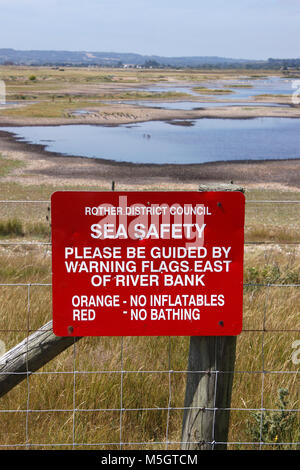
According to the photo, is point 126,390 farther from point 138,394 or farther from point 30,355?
point 30,355

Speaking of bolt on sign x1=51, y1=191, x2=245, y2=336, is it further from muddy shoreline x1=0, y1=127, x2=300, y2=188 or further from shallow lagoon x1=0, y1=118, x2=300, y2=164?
shallow lagoon x1=0, y1=118, x2=300, y2=164

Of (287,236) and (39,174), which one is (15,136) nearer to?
(39,174)

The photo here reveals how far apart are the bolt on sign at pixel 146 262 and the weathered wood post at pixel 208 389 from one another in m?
0.10

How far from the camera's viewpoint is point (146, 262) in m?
3.14

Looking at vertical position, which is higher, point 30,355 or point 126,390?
point 30,355

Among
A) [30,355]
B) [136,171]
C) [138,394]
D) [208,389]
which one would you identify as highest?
[30,355]

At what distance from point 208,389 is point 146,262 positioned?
2.38 ft

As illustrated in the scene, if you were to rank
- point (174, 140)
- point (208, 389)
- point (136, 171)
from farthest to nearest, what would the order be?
point (174, 140) → point (136, 171) → point (208, 389)

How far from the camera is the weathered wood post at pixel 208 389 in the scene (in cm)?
Result: 326

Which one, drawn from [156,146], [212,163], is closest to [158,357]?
[212,163]

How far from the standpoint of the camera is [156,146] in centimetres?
3653

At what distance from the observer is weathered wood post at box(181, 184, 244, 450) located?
3264 millimetres

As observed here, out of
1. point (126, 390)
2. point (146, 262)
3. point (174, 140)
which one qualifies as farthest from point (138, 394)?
point (174, 140)

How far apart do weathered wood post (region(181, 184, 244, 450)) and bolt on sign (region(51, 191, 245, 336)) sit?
99 mm
